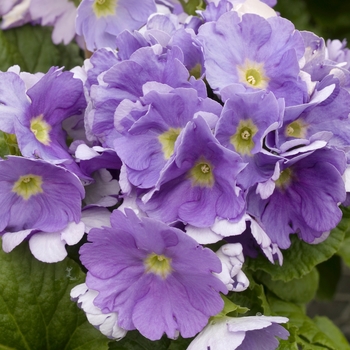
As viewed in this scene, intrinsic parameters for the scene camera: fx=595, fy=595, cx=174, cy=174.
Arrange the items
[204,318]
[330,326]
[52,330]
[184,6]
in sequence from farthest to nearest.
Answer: [330,326] → [184,6] → [52,330] → [204,318]

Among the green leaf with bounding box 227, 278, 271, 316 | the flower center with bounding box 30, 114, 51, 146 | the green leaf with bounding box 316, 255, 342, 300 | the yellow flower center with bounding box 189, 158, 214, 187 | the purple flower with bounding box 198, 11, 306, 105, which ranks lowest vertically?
the green leaf with bounding box 316, 255, 342, 300

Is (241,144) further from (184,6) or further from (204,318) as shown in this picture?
(184,6)

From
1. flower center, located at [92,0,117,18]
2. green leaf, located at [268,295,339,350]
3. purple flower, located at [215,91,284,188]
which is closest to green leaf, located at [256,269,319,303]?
green leaf, located at [268,295,339,350]

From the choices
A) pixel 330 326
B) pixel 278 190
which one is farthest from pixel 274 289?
pixel 278 190

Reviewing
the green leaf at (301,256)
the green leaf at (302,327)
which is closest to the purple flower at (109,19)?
the green leaf at (301,256)

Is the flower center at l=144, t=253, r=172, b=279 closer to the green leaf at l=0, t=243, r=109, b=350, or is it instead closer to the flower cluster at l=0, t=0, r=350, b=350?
the flower cluster at l=0, t=0, r=350, b=350

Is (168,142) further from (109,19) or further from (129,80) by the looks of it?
(109,19)
